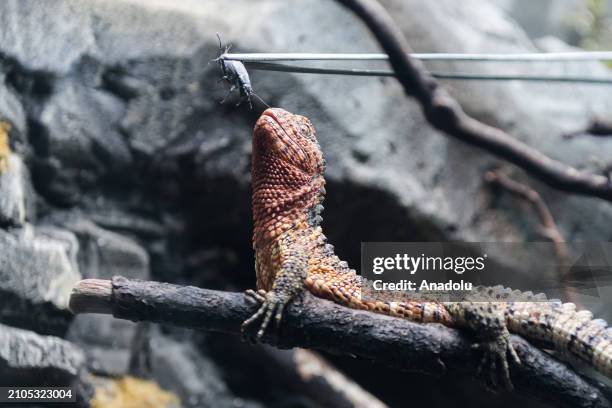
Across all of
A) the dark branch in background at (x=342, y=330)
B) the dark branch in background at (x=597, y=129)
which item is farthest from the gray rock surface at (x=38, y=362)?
the dark branch in background at (x=597, y=129)

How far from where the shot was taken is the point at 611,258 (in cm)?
224

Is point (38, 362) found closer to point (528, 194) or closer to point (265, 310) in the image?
point (265, 310)

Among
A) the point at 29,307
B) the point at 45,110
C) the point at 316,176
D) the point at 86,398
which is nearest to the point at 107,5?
the point at 45,110

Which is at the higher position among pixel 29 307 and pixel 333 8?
pixel 333 8

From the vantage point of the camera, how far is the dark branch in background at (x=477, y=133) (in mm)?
3375

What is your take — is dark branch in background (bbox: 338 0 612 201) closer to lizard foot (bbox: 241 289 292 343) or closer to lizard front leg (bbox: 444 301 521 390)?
lizard front leg (bbox: 444 301 521 390)

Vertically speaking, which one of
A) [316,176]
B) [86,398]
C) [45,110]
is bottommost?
[86,398]

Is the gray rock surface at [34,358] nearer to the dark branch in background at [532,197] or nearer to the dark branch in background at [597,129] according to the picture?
the dark branch in background at [532,197]

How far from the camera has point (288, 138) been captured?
240cm

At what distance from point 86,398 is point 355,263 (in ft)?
5.24

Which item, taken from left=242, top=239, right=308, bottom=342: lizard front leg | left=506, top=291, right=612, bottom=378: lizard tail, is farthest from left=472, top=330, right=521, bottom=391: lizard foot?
left=242, top=239, right=308, bottom=342: lizard front leg

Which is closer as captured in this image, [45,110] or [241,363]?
[45,110]

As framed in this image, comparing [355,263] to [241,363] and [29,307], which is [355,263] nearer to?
[29,307]

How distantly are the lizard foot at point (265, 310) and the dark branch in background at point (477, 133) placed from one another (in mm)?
1466
